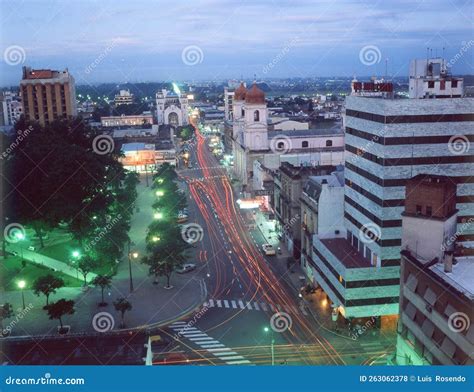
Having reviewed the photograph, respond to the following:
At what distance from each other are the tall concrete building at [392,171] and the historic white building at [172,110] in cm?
5535

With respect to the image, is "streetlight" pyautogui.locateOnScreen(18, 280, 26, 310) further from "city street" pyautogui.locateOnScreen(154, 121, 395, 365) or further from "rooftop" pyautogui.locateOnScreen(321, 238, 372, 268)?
"rooftop" pyautogui.locateOnScreen(321, 238, 372, 268)

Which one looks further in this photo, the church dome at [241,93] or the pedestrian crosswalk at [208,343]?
the church dome at [241,93]

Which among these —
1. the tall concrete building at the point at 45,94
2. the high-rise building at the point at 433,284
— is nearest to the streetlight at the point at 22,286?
the high-rise building at the point at 433,284

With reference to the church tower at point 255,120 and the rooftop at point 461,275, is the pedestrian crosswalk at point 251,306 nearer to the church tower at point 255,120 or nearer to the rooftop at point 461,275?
the rooftop at point 461,275

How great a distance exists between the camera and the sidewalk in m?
15.5

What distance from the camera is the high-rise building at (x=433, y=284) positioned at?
10336 millimetres

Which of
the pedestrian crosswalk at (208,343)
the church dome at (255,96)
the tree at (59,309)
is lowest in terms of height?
the pedestrian crosswalk at (208,343)

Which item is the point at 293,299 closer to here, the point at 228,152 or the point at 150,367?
the point at 150,367

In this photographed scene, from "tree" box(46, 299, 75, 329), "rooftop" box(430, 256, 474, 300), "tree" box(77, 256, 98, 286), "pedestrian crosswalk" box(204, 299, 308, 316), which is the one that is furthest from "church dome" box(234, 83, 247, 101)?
"rooftop" box(430, 256, 474, 300)

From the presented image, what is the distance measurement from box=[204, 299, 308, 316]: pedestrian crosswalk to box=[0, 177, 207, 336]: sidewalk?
452 millimetres

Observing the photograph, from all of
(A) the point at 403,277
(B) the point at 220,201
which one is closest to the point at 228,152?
(B) the point at 220,201

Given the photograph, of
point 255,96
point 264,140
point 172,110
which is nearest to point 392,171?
point 264,140

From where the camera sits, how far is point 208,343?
48.0 ft

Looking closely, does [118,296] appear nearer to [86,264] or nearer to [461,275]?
[86,264]
